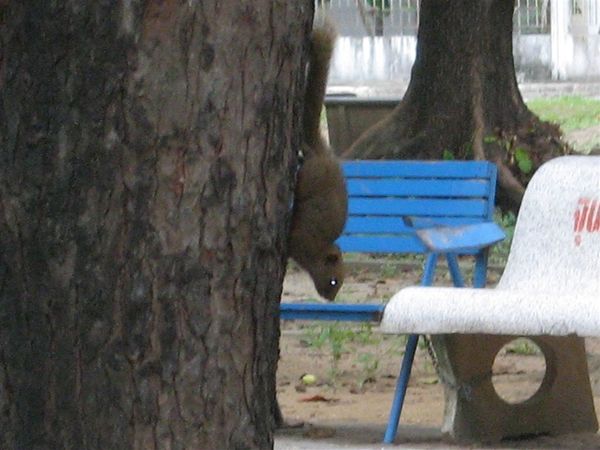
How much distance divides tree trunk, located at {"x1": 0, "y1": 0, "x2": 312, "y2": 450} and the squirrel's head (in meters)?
2.70

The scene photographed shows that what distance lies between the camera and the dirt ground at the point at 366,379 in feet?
18.5

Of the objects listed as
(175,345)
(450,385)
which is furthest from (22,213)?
(450,385)

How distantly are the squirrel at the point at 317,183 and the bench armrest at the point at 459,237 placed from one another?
0.37 m

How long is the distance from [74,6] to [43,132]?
214 millimetres

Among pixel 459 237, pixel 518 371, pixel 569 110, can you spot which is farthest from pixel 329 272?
pixel 569 110

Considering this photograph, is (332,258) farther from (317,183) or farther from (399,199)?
(399,199)

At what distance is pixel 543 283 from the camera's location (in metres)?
5.57

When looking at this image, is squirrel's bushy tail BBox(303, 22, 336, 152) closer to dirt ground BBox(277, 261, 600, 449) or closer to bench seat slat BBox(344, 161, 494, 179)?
dirt ground BBox(277, 261, 600, 449)

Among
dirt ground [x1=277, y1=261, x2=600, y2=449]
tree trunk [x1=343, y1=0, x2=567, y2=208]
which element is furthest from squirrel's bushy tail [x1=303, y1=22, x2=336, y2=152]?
tree trunk [x1=343, y1=0, x2=567, y2=208]

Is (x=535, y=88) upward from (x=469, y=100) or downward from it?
downward

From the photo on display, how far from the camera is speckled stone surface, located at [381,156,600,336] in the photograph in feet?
15.1

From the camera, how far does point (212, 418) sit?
2.69m

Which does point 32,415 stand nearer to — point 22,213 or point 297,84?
point 22,213

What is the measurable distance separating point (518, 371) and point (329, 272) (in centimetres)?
158
